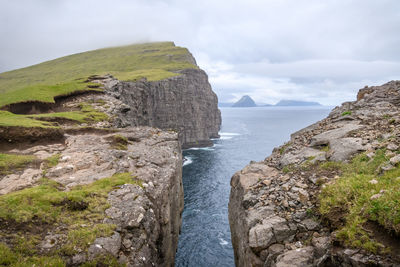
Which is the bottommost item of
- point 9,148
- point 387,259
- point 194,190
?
point 194,190

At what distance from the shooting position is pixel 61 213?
10141 mm

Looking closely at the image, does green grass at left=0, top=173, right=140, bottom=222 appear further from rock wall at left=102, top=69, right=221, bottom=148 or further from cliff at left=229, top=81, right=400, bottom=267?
rock wall at left=102, top=69, right=221, bottom=148

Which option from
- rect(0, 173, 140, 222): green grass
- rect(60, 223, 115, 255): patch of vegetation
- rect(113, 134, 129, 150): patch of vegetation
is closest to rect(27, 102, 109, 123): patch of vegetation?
rect(113, 134, 129, 150): patch of vegetation

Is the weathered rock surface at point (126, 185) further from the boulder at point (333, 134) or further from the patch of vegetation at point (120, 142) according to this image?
the boulder at point (333, 134)

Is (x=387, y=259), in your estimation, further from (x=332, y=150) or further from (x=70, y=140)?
(x=70, y=140)

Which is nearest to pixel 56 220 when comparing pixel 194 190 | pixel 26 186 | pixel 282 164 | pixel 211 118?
pixel 26 186

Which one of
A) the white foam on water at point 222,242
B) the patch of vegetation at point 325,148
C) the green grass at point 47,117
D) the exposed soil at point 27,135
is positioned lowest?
the white foam on water at point 222,242

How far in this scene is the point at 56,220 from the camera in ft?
31.9

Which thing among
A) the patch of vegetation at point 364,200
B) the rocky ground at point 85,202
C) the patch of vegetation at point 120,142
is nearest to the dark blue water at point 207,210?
the rocky ground at point 85,202

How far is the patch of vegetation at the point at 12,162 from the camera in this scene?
1352cm

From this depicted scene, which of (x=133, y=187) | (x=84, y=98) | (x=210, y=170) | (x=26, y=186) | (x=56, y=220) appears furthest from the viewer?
(x=210, y=170)

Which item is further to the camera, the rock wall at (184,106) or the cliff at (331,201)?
the rock wall at (184,106)

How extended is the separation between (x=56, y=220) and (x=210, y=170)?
64.1m

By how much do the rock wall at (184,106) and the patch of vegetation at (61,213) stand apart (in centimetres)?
6219
